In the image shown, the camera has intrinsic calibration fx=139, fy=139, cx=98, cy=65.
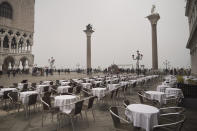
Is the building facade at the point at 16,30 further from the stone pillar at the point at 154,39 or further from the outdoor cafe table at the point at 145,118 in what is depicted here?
the outdoor cafe table at the point at 145,118

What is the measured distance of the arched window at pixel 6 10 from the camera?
3416 centimetres

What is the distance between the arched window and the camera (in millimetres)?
34162

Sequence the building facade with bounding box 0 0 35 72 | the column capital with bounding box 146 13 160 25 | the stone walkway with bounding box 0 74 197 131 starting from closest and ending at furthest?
the stone walkway with bounding box 0 74 197 131 → the column capital with bounding box 146 13 160 25 → the building facade with bounding box 0 0 35 72

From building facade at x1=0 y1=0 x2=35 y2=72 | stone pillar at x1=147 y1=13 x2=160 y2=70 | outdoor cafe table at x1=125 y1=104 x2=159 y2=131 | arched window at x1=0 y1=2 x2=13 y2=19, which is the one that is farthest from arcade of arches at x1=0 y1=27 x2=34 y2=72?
outdoor cafe table at x1=125 y1=104 x2=159 y2=131

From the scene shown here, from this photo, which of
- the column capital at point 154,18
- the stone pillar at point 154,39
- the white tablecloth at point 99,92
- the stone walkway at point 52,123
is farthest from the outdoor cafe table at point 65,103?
the column capital at point 154,18

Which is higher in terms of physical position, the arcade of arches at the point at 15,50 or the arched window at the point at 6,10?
the arched window at the point at 6,10

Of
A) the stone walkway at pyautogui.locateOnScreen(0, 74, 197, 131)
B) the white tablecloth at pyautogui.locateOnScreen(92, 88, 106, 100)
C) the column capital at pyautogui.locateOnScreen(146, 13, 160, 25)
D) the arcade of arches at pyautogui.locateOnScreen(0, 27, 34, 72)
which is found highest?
the column capital at pyautogui.locateOnScreen(146, 13, 160, 25)

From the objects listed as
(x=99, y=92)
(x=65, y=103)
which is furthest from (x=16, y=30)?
(x=65, y=103)

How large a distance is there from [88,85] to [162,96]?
5137 millimetres

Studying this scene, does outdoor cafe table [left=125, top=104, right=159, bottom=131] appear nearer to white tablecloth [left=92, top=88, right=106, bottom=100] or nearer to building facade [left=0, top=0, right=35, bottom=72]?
white tablecloth [left=92, top=88, right=106, bottom=100]

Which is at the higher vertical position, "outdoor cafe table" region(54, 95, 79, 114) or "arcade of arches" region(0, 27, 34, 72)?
"arcade of arches" region(0, 27, 34, 72)

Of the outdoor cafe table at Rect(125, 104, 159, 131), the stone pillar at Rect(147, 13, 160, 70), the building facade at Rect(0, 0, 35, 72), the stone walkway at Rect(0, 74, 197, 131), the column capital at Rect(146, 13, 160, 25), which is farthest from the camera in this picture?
the building facade at Rect(0, 0, 35, 72)

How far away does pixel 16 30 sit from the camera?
119ft

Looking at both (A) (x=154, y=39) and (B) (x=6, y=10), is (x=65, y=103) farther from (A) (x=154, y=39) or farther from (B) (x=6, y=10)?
(B) (x=6, y=10)
